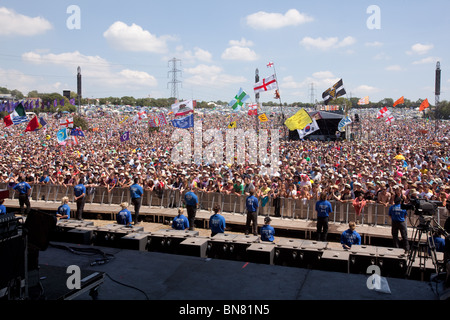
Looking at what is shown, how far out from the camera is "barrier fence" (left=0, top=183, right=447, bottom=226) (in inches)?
508

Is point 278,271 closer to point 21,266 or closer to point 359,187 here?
point 21,266

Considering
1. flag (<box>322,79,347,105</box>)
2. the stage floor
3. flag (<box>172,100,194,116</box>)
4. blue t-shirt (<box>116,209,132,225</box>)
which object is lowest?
the stage floor

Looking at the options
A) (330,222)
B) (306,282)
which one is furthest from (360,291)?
(330,222)

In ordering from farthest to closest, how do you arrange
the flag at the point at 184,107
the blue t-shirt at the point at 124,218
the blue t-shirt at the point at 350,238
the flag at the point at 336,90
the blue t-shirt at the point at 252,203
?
the flag at the point at 336,90 < the flag at the point at 184,107 < the blue t-shirt at the point at 252,203 < the blue t-shirt at the point at 124,218 < the blue t-shirt at the point at 350,238

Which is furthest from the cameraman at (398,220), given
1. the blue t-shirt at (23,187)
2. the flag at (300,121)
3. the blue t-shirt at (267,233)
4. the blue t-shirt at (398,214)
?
the blue t-shirt at (23,187)

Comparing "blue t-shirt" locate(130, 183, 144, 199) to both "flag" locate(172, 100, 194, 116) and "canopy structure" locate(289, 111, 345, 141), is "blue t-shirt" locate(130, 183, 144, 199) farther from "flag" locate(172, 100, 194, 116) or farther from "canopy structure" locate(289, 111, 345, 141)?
"canopy structure" locate(289, 111, 345, 141)

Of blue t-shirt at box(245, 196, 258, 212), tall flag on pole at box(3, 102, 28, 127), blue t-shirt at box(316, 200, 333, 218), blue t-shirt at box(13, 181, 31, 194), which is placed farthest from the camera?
tall flag on pole at box(3, 102, 28, 127)

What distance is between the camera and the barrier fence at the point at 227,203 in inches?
508

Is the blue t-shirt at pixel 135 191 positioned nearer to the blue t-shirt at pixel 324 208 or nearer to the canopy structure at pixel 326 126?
the blue t-shirt at pixel 324 208

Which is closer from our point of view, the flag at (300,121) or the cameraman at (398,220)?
the cameraman at (398,220)

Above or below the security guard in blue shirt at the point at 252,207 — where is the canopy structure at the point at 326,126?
above

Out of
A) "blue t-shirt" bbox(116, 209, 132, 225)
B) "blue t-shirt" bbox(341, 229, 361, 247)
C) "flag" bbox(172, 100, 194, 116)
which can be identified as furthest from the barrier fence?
"flag" bbox(172, 100, 194, 116)

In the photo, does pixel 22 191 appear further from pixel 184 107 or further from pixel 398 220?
pixel 184 107

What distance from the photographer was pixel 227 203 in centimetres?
1549
